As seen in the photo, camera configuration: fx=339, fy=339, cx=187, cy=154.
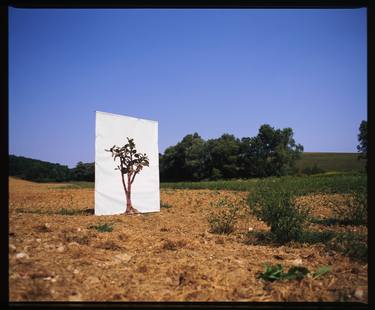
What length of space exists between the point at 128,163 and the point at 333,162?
4405 centimetres

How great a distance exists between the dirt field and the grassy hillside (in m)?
40.4

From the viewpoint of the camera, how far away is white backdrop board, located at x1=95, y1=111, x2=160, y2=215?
855 cm

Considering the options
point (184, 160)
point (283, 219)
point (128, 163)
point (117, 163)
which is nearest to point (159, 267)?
point (283, 219)

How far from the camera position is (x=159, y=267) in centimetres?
401

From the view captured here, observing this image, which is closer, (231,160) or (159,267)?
(159,267)

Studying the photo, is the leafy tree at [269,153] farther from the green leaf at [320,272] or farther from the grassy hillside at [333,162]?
the green leaf at [320,272]

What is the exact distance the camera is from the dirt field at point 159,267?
10.4 ft

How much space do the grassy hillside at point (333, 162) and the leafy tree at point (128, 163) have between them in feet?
123

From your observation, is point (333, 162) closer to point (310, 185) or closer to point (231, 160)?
point (231, 160)

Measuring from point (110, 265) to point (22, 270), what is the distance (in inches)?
37.6

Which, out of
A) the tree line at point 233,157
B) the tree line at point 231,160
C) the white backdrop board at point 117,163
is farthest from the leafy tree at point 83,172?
the white backdrop board at point 117,163

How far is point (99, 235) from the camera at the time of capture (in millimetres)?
5527
